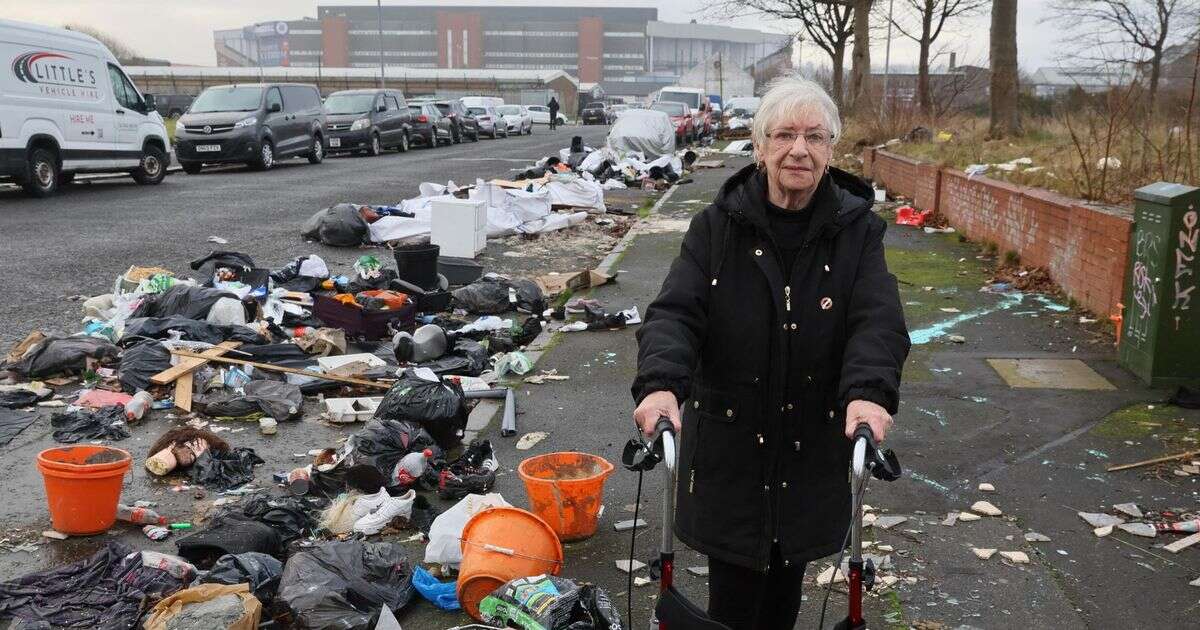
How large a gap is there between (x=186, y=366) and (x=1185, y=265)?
6.91 meters

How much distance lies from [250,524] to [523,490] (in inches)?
58.3

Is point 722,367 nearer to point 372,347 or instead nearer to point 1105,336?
point 372,347

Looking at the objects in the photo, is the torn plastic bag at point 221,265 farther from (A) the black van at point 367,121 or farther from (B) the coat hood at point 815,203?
(A) the black van at point 367,121

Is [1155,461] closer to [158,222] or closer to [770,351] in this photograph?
[770,351]

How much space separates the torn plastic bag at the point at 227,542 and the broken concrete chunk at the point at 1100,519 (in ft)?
12.6

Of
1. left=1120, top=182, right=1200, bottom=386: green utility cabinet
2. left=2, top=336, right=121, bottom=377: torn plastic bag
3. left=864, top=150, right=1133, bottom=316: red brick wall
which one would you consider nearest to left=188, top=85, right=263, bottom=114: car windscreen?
left=864, top=150, right=1133, bottom=316: red brick wall

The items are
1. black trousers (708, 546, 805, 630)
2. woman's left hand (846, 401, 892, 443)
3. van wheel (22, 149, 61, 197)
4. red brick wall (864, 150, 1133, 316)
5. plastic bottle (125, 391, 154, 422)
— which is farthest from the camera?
van wheel (22, 149, 61, 197)

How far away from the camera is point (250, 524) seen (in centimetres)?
456

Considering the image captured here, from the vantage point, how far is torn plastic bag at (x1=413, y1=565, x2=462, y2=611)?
4.18 metres

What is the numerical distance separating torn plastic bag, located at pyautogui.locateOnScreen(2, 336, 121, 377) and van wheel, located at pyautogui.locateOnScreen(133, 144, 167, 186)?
13820mm

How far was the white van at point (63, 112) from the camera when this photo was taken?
1619cm

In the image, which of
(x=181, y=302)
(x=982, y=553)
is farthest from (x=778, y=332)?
(x=181, y=302)

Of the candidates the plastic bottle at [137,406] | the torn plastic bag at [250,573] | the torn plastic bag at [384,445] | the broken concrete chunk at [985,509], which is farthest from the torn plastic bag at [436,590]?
the plastic bottle at [137,406]

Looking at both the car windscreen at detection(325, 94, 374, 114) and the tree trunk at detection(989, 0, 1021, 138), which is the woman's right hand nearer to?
the tree trunk at detection(989, 0, 1021, 138)
